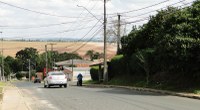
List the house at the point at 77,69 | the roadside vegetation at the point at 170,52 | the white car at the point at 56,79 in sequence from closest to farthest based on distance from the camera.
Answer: the roadside vegetation at the point at 170,52
the white car at the point at 56,79
the house at the point at 77,69

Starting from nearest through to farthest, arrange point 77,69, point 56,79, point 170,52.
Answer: point 170,52 → point 56,79 → point 77,69

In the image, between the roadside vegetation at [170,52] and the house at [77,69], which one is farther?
the house at [77,69]

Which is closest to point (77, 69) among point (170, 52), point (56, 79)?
point (56, 79)

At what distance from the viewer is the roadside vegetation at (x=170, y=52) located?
A: 26.5m

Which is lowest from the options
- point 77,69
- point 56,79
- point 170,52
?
point 77,69

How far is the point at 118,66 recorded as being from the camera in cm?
4841

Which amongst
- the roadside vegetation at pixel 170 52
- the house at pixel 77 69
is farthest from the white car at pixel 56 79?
the house at pixel 77 69

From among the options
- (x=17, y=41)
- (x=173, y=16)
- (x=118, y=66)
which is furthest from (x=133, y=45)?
(x=17, y=41)

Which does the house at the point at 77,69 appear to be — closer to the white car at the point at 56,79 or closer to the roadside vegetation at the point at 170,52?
the white car at the point at 56,79

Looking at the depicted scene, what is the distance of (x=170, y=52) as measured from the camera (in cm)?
2720

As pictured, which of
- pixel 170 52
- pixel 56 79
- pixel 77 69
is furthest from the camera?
pixel 77 69

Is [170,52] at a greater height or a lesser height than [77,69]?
greater

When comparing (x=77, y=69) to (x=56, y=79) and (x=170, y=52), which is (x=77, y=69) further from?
(x=170, y=52)

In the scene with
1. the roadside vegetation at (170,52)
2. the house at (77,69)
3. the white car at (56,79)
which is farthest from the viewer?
the house at (77,69)
